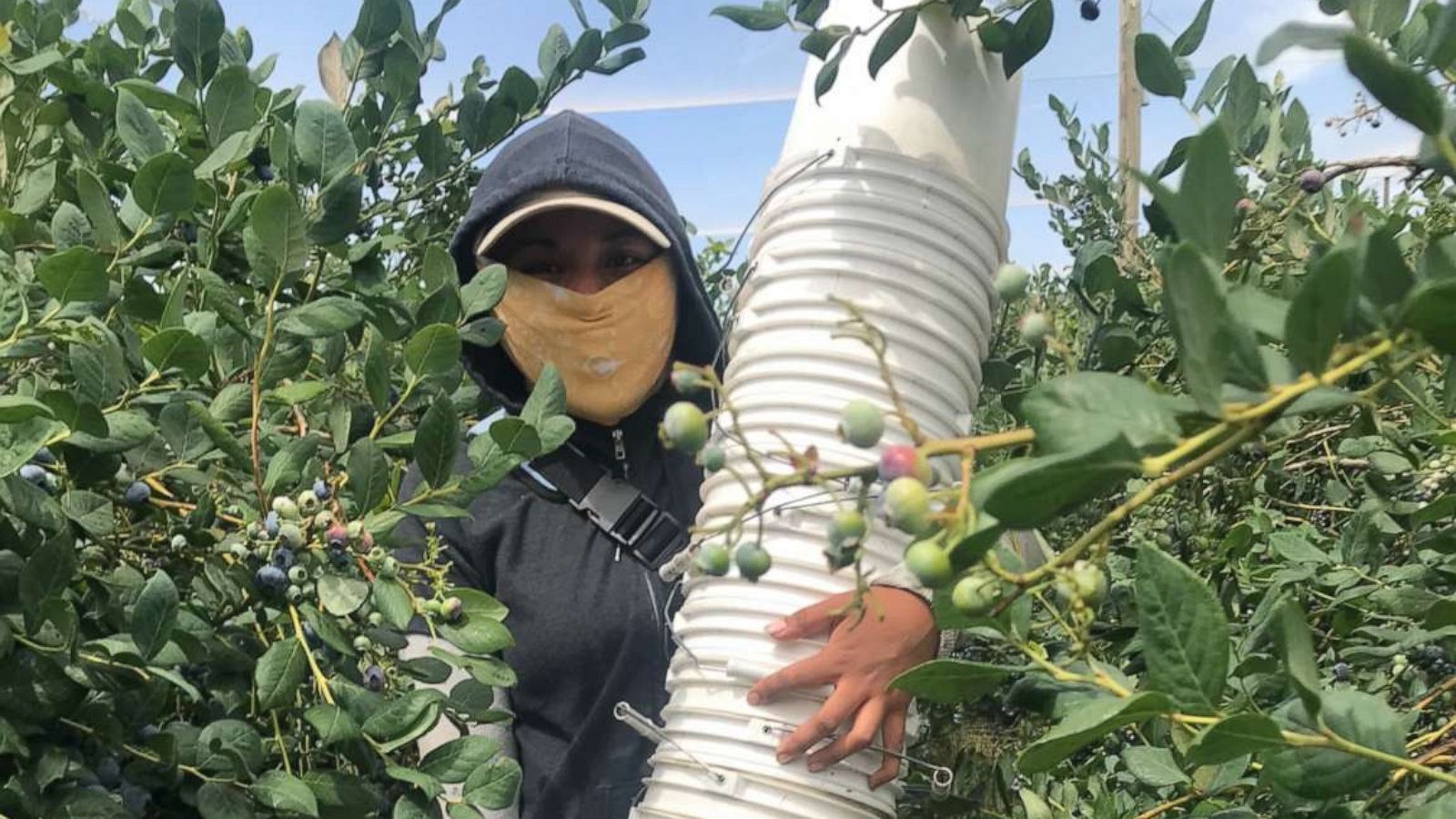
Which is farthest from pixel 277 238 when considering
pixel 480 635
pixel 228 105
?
pixel 480 635

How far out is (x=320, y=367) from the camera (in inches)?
46.1

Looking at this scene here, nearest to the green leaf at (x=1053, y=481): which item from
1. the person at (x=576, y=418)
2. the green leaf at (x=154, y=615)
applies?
the green leaf at (x=154, y=615)

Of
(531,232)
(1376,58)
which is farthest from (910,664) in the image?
(531,232)

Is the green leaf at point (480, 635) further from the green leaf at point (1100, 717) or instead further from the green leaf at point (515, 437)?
the green leaf at point (1100, 717)

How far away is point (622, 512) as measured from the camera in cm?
150

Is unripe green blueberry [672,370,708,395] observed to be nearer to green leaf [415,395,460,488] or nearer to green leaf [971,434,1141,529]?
green leaf [971,434,1141,529]

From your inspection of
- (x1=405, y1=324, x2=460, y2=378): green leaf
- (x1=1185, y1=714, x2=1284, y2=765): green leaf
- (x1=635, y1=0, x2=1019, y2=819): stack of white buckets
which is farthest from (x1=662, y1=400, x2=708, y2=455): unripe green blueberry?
(x1=405, y1=324, x2=460, y2=378): green leaf

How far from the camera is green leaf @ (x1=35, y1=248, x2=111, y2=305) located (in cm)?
70

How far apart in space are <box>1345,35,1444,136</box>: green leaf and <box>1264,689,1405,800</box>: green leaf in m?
0.21

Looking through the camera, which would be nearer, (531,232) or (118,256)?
(118,256)

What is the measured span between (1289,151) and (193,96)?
0.92 metres

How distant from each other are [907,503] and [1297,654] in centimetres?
15

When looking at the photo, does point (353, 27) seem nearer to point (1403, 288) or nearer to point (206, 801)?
point (206, 801)

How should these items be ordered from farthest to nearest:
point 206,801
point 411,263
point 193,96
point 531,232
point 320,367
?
1. point 411,263
2. point 531,232
3. point 320,367
4. point 193,96
5. point 206,801
